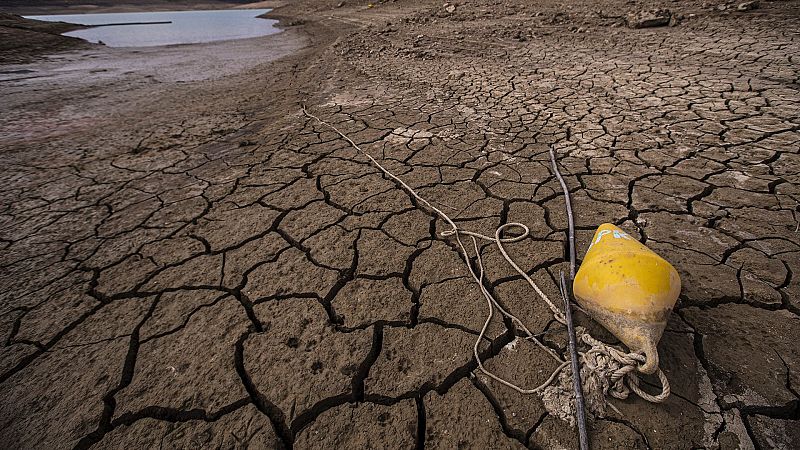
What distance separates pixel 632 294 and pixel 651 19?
720cm

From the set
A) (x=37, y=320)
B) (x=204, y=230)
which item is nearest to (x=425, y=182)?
(x=204, y=230)

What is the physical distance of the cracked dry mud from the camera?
1102mm

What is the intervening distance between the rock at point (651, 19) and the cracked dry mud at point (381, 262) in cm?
251

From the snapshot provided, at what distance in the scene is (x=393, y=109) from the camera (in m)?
3.75

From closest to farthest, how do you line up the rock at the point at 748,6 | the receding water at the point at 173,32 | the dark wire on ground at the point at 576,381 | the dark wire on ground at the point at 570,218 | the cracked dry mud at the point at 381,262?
the dark wire on ground at the point at 576,381 < the cracked dry mud at the point at 381,262 < the dark wire on ground at the point at 570,218 < the rock at the point at 748,6 < the receding water at the point at 173,32

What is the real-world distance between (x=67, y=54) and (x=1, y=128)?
8.69m

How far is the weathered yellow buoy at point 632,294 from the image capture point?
3.61 feet

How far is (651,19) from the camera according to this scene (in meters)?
5.97

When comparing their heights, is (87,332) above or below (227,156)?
below

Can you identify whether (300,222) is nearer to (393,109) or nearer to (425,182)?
(425,182)

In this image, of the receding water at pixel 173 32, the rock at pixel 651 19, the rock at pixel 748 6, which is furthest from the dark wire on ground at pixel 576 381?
the receding water at pixel 173 32

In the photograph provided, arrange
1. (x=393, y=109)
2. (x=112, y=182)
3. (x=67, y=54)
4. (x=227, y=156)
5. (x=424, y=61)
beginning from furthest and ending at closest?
(x=67, y=54) < (x=424, y=61) < (x=393, y=109) < (x=227, y=156) < (x=112, y=182)

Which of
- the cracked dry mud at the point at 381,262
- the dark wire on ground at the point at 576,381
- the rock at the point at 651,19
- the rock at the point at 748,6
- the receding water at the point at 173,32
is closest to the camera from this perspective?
the dark wire on ground at the point at 576,381

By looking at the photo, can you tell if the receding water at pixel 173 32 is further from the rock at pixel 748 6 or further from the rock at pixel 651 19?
the rock at pixel 748 6
